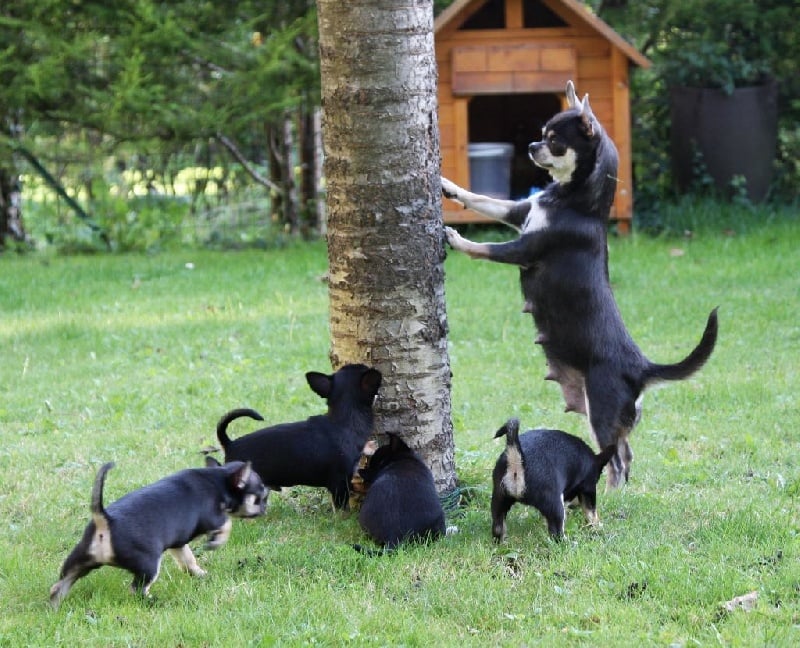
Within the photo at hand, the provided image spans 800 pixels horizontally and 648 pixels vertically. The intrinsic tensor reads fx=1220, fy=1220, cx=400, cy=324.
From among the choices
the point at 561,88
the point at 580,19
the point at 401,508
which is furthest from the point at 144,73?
the point at 401,508

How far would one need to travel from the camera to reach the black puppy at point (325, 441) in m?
5.46

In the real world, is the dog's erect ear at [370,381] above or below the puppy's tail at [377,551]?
above

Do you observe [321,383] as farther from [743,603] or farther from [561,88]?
[561,88]

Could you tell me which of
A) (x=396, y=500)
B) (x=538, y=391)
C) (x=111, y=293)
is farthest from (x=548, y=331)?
(x=111, y=293)

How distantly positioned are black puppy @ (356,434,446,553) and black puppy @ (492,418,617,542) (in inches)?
10.5

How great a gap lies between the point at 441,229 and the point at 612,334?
3.20 ft

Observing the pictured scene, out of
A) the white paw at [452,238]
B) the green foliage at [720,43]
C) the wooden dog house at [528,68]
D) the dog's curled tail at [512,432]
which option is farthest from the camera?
the green foliage at [720,43]

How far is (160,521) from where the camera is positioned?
14.7 feet

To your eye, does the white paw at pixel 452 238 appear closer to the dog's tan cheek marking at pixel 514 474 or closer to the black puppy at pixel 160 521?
the dog's tan cheek marking at pixel 514 474

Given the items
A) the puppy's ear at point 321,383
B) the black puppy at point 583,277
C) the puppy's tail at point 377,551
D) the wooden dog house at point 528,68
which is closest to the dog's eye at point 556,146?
the black puppy at point 583,277

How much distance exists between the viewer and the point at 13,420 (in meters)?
7.52

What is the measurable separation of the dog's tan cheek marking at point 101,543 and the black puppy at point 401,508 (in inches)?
44.8

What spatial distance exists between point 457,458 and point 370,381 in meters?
1.26

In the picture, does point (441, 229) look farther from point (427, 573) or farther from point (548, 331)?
point (427, 573)
